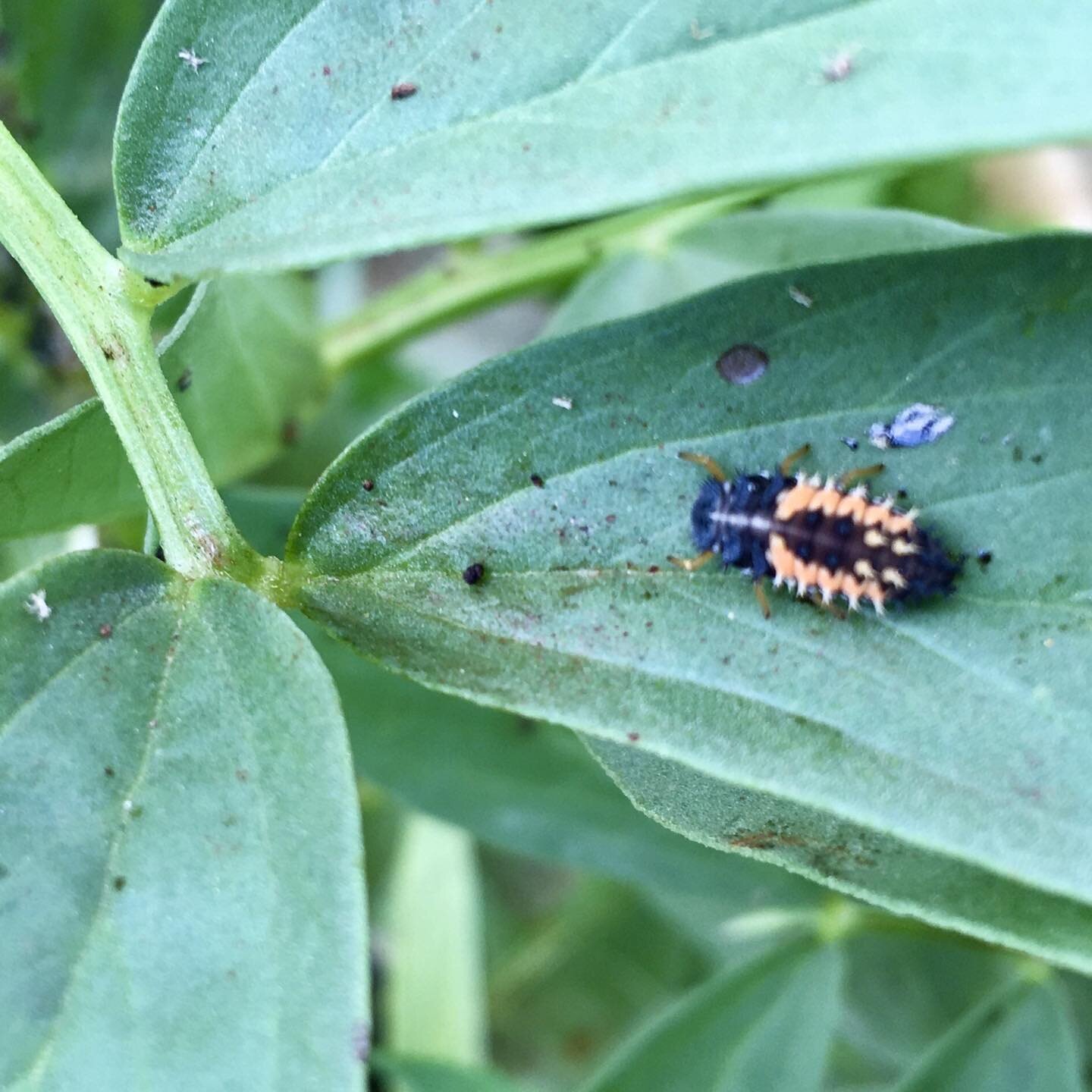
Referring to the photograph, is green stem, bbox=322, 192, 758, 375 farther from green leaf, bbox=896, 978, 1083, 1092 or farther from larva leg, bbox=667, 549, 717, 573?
green leaf, bbox=896, 978, 1083, 1092

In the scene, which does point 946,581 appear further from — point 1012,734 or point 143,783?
point 143,783

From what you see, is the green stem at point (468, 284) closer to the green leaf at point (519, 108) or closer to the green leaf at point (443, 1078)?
the green leaf at point (519, 108)

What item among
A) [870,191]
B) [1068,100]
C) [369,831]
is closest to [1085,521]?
[1068,100]

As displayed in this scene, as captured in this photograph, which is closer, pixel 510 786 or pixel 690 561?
pixel 690 561

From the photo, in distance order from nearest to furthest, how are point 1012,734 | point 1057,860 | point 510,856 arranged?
point 1057,860 < point 1012,734 < point 510,856

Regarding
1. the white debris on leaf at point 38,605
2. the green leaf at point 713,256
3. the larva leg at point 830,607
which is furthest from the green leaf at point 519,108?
the green leaf at point 713,256

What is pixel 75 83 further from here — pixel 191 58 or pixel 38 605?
pixel 38 605

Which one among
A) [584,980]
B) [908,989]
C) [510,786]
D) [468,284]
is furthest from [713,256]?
[584,980]
